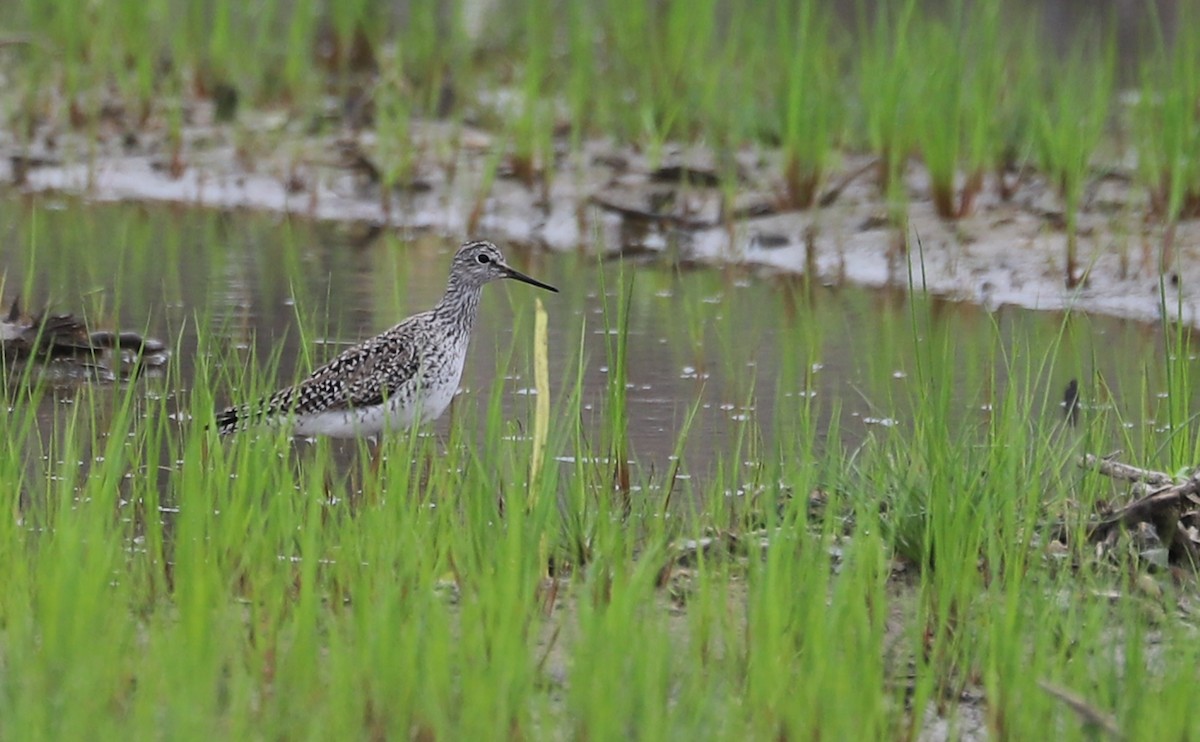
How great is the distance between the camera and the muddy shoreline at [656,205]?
30.4 feet

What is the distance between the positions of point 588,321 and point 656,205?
227 cm

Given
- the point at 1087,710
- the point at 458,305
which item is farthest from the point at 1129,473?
the point at 458,305

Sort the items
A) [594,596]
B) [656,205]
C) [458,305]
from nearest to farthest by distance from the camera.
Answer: [594,596], [458,305], [656,205]

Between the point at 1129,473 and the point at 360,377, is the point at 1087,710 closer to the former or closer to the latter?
the point at 1129,473

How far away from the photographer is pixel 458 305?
693 cm

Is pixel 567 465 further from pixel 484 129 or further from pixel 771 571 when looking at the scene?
pixel 484 129

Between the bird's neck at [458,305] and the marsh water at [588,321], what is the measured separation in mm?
177

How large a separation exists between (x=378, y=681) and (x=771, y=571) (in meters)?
0.78

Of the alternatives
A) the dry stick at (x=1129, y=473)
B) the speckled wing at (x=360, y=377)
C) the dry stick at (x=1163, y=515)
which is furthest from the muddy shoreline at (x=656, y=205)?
the dry stick at (x=1163, y=515)

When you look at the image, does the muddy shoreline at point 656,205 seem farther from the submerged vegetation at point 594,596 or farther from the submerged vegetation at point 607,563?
the submerged vegetation at point 594,596

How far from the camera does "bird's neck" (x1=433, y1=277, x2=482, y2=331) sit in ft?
22.4

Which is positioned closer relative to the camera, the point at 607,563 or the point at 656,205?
the point at 607,563

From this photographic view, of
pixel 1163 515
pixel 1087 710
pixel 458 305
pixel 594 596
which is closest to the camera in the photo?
pixel 1087 710

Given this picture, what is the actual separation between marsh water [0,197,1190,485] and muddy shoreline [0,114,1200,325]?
0.29m
